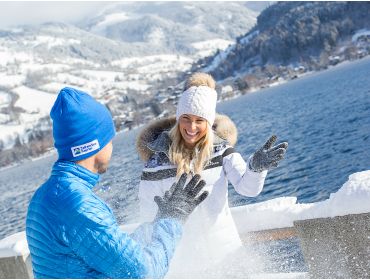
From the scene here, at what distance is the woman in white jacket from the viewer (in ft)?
13.4

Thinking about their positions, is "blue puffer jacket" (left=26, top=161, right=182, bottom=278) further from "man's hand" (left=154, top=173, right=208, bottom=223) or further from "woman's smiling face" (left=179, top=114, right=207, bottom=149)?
"woman's smiling face" (left=179, top=114, right=207, bottom=149)

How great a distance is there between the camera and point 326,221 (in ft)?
12.9

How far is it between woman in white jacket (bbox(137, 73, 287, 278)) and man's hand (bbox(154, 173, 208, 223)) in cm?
108

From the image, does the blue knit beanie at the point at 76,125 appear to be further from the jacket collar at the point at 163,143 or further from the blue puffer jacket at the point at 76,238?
the jacket collar at the point at 163,143

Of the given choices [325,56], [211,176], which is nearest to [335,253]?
[211,176]

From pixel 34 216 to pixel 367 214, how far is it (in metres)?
2.68

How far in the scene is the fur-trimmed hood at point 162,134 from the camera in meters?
4.27

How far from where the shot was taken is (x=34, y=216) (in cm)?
236

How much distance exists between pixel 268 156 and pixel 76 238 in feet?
6.47

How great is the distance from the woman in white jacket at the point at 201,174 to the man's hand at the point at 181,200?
1076mm

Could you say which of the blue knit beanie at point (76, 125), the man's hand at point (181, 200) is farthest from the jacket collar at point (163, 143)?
the blue knit beanie at point (76, 125)

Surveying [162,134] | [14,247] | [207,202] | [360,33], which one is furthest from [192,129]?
[360,33]

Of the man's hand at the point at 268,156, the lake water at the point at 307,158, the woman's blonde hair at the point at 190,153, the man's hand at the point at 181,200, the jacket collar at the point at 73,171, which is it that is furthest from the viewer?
the lake water at the point at 307,158

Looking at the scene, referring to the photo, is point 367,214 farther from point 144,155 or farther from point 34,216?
point 34,216
